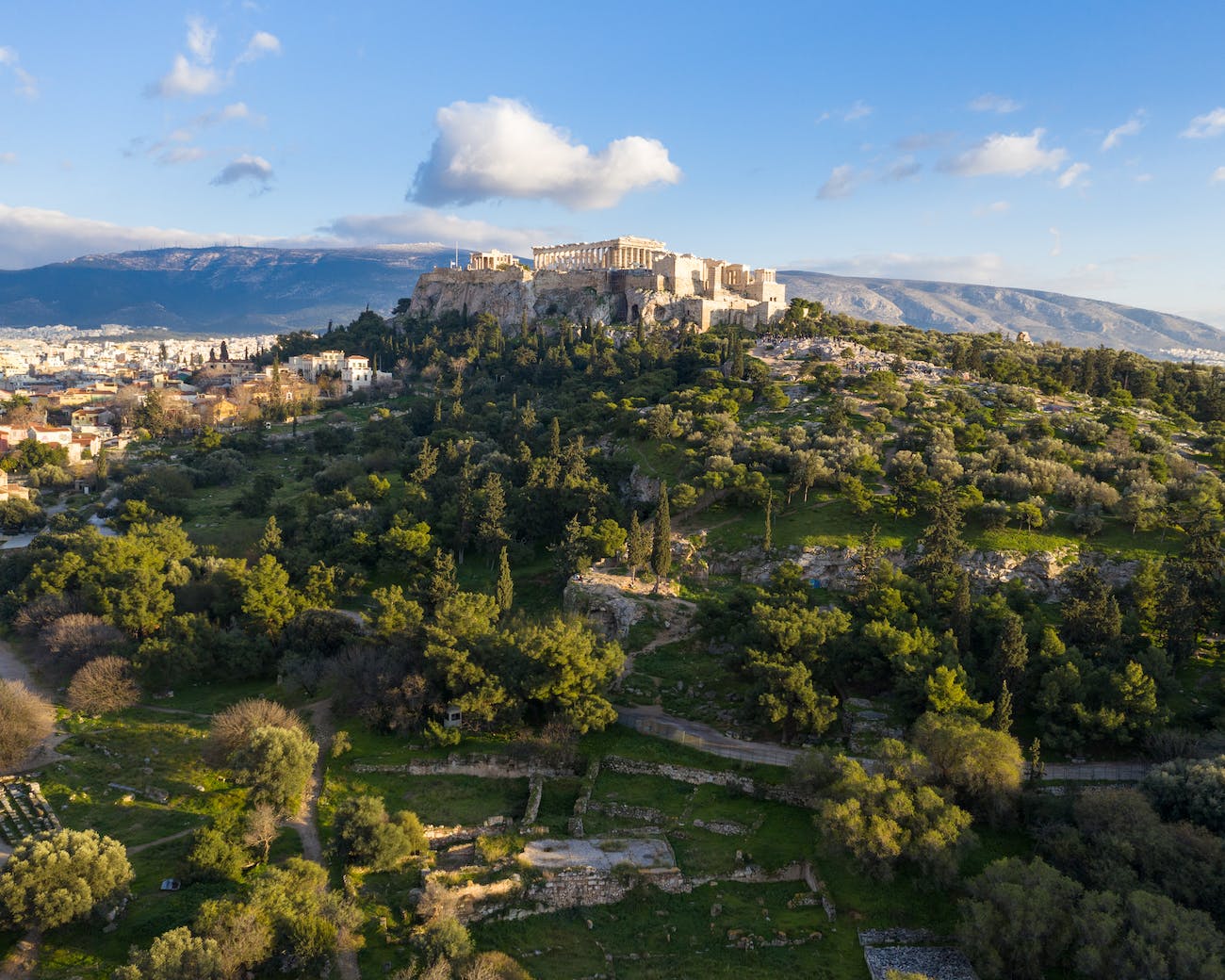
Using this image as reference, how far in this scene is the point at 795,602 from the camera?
33.0 meters

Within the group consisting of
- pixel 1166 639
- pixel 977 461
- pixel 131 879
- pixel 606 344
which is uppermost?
pixel 606 344

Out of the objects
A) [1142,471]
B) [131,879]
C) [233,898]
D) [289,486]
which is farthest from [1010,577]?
[289,486]

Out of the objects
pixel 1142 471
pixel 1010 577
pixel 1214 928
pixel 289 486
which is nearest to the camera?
pixel 1214 928

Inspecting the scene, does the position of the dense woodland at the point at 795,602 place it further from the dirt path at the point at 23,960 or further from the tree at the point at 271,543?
the dirt path at the point at 23,960

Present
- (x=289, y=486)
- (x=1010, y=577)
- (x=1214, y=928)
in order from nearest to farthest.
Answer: (x=1214, y=928), (x=1010, y=577), (x=289, y=486)

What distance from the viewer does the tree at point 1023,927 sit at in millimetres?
17938

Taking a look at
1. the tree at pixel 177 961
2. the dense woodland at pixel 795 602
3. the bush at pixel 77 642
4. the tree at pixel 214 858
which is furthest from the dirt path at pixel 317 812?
the bush at pixel 77 642

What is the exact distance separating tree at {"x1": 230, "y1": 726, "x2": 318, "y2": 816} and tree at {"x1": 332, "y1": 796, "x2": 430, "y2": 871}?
2.62m

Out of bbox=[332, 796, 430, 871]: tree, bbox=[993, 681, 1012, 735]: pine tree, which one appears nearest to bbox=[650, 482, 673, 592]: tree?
bbox=[993, 681, 1012, 735]: pine tree

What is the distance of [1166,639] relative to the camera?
97.5 ft

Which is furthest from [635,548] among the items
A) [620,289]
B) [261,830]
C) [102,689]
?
[620,289]

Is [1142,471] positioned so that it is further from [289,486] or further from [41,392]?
[41,392]

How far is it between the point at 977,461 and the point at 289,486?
48551mm

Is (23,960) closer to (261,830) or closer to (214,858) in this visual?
(214,858)
